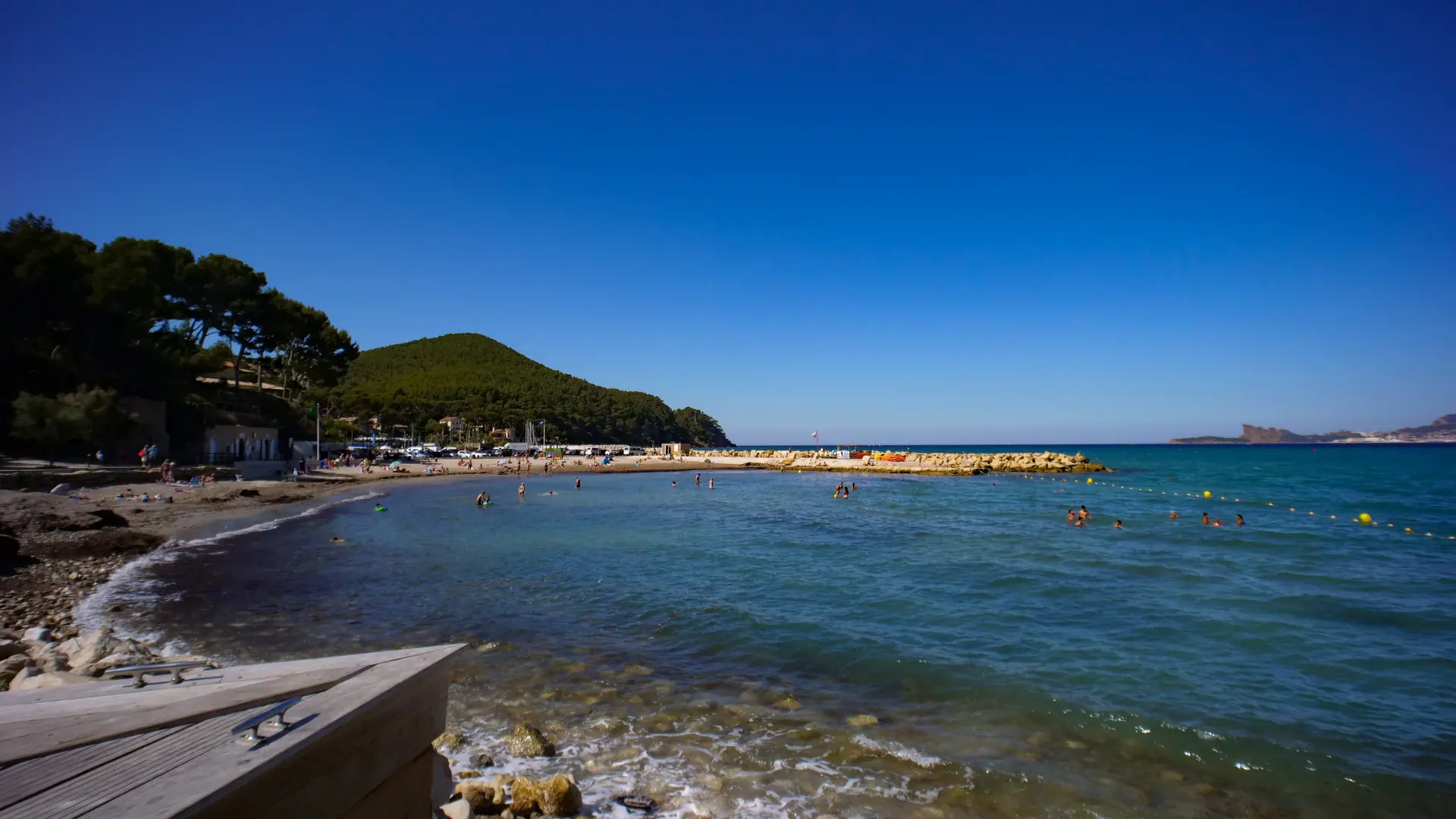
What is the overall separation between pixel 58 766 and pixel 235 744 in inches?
19.9

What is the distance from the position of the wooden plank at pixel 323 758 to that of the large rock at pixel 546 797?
1999mm

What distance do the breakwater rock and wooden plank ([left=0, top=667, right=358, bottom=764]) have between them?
63053 mm

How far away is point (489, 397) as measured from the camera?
110 m

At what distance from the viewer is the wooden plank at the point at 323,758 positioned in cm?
207

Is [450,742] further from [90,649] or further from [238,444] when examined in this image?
[238,444]

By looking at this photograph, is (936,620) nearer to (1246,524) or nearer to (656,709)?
(656,709)

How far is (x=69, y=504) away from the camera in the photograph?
18984 mm

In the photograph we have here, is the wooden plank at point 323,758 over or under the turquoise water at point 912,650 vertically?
over

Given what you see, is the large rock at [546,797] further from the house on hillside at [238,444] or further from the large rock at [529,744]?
the house on hillside at [238,444]

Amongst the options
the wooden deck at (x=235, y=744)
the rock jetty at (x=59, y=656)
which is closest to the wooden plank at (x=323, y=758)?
the wooden deck at (x=235, y=744)

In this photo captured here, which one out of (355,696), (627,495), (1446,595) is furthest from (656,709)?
(627,495)

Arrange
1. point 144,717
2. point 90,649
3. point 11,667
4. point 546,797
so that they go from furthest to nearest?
point 90,649 < point 11,667 < point 546,797 < point 144,717

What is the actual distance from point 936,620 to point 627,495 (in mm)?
30515

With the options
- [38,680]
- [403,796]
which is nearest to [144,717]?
[403,796]
